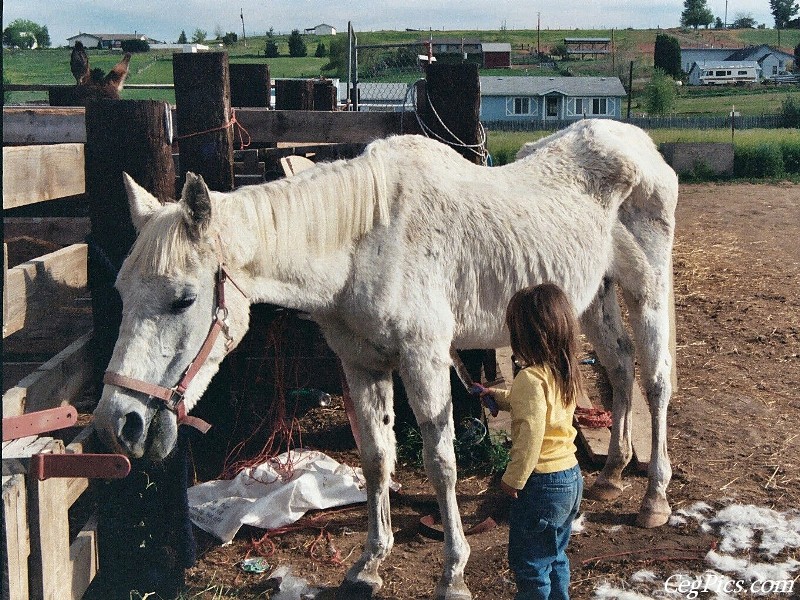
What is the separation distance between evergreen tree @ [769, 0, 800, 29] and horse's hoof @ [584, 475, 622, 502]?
366ft

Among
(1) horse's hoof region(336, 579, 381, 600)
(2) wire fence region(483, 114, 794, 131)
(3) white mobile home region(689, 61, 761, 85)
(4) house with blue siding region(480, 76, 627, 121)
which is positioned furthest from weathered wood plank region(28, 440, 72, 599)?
(3) white mobile home region(689, 61, 761, 85)

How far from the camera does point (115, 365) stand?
2988mm

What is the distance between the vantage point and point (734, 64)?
7675 centimetres

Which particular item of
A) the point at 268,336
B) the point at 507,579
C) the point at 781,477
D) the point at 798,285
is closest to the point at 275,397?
the point at 268,336

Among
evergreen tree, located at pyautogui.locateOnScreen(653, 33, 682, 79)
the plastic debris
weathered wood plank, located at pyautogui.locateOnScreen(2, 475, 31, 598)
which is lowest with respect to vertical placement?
the plastic debris

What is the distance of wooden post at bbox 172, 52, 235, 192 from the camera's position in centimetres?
441

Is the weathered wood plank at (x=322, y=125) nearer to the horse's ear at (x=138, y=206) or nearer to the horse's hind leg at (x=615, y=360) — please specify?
the horse's hind leg at (x=615, y=360)

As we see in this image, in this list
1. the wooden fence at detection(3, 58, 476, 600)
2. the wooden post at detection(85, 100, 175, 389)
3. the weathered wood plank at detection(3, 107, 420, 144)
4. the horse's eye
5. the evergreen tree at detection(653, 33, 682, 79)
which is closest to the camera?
the wooden fence at detection(3, 58, 476, 600)

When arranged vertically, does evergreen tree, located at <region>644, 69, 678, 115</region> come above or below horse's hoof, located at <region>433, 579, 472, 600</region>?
above

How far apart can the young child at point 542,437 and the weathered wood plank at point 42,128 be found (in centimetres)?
419

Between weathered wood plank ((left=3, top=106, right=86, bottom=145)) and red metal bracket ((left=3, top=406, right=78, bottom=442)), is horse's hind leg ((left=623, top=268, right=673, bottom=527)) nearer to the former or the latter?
red metal bracket ((left=3, top=406, right=78, bottom=442))

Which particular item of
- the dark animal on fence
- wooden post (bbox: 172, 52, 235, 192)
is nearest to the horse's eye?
wooden post (bbox: 172, 52, 235, 192)

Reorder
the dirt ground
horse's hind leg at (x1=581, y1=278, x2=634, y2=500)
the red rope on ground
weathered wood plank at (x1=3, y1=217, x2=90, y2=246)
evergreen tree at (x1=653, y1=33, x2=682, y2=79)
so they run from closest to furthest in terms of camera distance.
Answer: the dirt ground
weathered wood plank at (x1=3, y1=217, x2=90, y2=246)
horse's hind leg at (x1=581, y1=278, x2=634, y2=500)
the red rope on ground
evergreen tree at (x1=653, y1=33, x2=682, y2=79)

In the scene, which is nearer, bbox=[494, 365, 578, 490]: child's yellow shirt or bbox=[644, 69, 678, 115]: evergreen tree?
bbox=[494, 365, 578, 490]: child's yellow shirt
